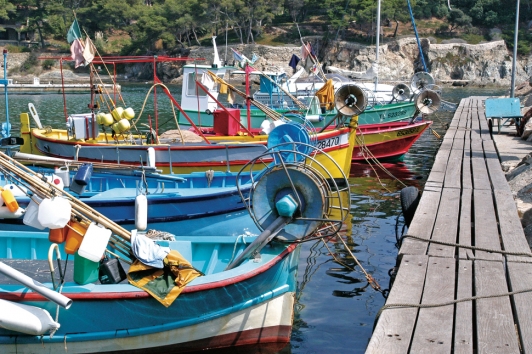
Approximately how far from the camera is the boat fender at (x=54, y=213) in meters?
6.06

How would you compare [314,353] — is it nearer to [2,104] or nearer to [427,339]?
[427,339]

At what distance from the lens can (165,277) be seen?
21.3 feet

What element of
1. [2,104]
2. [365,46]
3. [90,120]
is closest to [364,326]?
[90,120]

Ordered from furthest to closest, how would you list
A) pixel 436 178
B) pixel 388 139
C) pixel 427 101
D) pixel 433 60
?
pixel 433 60 → pixel 388 139 → pixel 427 101 → pixel 436 178

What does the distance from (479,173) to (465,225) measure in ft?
13.1

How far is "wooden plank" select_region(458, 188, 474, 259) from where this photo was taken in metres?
7.00

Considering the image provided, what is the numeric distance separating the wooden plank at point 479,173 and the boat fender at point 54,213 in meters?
6.70

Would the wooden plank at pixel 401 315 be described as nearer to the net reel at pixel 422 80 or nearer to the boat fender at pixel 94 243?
the boat fender at pixel 94 243

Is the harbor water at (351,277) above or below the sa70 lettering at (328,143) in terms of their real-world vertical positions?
below

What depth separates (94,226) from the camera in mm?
6234

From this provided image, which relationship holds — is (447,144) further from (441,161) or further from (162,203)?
(162,203)

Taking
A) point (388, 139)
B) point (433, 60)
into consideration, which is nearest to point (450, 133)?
point (388, 139)

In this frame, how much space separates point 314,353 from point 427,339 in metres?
2.57

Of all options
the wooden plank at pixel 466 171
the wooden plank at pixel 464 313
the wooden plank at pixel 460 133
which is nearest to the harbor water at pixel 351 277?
the wooden plank at pixel 466 171
